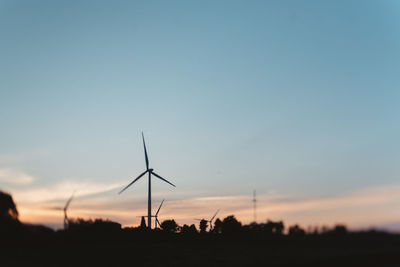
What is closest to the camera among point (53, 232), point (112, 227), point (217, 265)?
point (217, 265)

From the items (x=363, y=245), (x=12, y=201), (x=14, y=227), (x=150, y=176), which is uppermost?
(x=150, y=176)

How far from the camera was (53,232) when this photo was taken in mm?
116000

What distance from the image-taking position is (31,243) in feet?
306

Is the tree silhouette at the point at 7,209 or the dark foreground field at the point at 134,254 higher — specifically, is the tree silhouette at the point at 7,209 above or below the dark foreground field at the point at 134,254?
above

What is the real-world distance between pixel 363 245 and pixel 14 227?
453 feet

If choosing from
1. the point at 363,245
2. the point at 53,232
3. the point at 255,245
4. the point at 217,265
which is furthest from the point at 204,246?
the point at 363,245

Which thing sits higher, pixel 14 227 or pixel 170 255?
pixel 14 227

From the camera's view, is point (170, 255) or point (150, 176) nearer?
point (170, 255)

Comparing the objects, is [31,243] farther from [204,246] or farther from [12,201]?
[204,246]

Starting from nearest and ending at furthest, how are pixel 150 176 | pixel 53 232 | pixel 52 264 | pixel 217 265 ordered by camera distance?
pixel 52 264 → pixel 217 265 → pixel 53 232 → pixel 150 176

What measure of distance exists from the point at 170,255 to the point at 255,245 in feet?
140

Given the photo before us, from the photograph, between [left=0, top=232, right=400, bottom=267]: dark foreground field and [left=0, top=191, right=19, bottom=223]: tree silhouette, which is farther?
[left=0, top=191, right=19, bottom=223]: tree silhouette

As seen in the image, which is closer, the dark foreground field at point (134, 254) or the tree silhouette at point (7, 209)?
the dark foreground field at point (134, 254)

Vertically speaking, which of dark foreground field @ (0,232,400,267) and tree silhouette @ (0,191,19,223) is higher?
tree silhouette @ (0,191,19,223)
